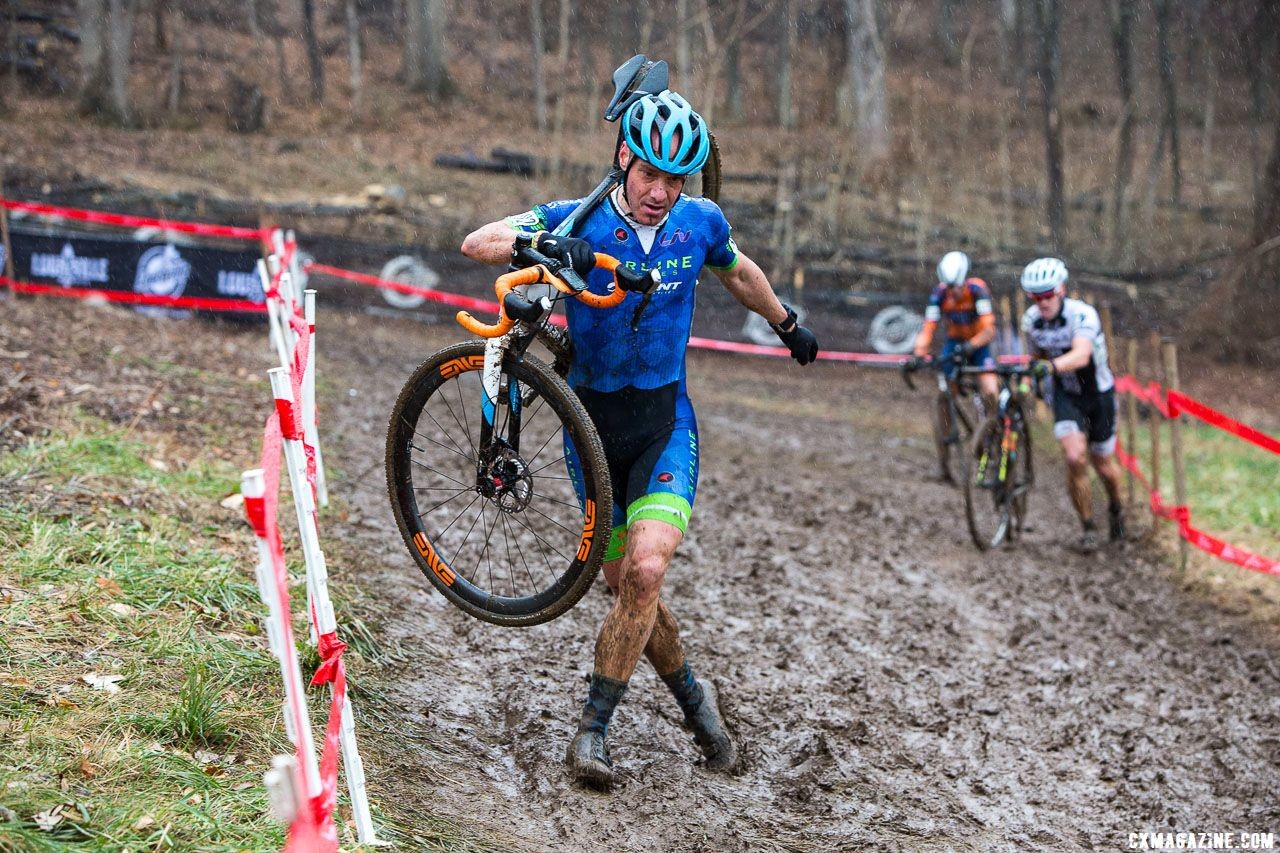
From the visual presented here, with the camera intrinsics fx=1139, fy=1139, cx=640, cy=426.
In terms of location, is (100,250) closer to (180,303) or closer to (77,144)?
(180,303)

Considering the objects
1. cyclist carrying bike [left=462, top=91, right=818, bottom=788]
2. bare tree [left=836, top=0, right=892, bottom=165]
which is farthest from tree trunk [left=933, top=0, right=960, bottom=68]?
cyclist carrying bike [left=462, top=91, right=818, bottom=788]

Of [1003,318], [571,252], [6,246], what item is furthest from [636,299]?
[1003,318]

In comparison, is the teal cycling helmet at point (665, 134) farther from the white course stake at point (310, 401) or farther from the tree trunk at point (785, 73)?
the tree trunk at point (785, 73)

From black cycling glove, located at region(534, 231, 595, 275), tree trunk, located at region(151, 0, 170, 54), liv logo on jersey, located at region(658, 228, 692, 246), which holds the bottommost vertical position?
black cycling glove, located at region(534, 231, 595, 275)

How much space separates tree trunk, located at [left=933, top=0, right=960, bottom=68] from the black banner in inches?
1526

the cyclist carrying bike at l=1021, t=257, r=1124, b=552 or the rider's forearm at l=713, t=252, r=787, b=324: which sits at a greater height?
the rider's forearm at l=713, t=252, r=787, b=324

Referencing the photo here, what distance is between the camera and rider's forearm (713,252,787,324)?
4.66 m

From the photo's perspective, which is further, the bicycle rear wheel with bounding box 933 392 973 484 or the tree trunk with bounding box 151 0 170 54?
the tree trunk with bounding box 151 0 170 54

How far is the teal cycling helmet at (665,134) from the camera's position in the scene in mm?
4035

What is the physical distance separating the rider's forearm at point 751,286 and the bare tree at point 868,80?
27.2 m

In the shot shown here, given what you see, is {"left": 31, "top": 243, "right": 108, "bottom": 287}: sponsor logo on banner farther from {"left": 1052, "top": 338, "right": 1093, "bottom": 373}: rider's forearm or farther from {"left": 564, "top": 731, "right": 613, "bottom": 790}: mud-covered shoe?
{"left": 564, "top": 731, "right": 613, "bottom": 790}: mud-covered shoe

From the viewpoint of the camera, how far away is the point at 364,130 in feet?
102

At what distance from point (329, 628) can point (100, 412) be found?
5176mm

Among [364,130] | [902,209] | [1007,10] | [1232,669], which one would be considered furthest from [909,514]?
[1007,10]
